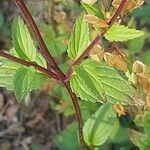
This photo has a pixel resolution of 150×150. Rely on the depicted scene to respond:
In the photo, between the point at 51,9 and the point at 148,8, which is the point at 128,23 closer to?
the point at 148,8

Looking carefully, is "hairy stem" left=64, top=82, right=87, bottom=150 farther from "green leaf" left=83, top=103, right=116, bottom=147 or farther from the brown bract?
the brown bract

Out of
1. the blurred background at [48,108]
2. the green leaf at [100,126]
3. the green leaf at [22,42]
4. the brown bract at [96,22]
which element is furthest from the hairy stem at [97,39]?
the blurred background at [48,108]

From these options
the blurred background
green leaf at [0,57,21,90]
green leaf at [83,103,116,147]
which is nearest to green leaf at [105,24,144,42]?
green leaf at [0,57,21,90]

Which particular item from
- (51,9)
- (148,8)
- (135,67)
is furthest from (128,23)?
(135,67)

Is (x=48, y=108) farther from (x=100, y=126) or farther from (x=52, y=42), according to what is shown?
(x=100, y=126)

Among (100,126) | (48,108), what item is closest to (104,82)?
(100,126)

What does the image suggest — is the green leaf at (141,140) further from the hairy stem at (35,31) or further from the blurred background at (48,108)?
the hairy stem at (35,31)
